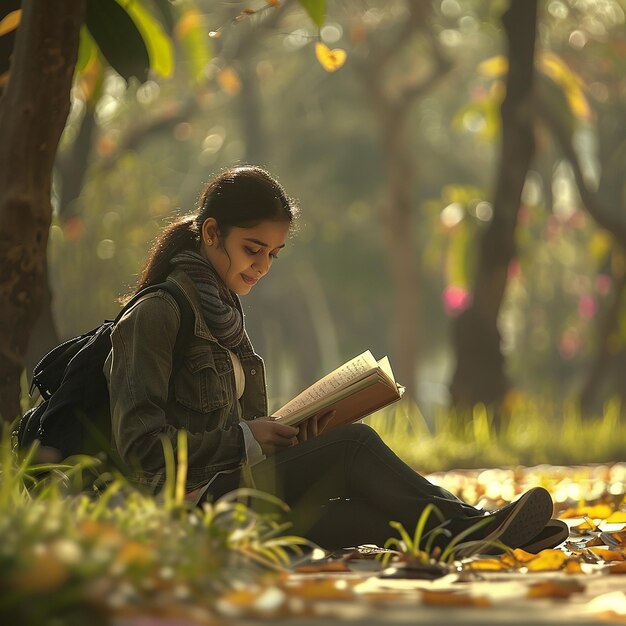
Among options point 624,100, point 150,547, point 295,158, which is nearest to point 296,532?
point 150,547

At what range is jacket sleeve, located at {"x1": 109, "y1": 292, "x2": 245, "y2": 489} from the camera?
12.8 feet

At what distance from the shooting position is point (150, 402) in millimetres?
3891

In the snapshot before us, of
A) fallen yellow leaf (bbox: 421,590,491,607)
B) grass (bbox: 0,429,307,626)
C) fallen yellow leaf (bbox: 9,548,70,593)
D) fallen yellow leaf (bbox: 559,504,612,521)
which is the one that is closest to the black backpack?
grass (bbox: 0,429,307,626)

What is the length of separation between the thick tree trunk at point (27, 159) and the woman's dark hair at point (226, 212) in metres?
0.91

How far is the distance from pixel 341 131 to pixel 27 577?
119ft

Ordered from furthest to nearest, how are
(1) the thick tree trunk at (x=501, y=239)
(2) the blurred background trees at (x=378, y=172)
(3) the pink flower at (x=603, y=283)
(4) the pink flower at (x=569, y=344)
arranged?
(4) the pink flower at (x=569, y=344)
(3) the pink flower at (x=603, y=283)
(2) the blurred background trees at (x=378, y=172)
(1) the thick tree trunk at (x=501, y=239)

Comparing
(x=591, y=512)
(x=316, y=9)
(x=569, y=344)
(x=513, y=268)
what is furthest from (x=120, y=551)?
(x=569, y=344)

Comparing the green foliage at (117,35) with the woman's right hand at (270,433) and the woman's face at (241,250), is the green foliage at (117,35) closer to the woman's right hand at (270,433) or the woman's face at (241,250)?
the woman's face at (241,250)

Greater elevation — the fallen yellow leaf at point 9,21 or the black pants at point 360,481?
the fallen yellow leaf at point 9,21

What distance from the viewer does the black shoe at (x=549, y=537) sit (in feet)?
13.3

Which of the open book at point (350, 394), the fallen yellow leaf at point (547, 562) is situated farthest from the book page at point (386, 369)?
the fallen yellow leaf at point (547, 562)

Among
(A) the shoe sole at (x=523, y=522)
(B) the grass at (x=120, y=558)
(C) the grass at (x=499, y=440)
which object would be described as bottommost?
(C) the grass at (x=499, y=440)

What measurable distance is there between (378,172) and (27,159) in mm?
32586

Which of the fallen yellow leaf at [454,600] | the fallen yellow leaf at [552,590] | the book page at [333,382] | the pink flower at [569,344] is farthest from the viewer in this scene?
the pink flower at [569,344]
